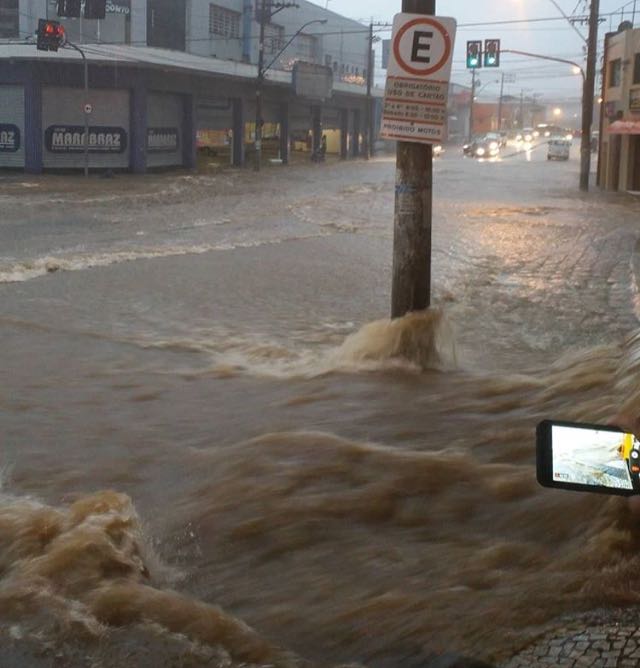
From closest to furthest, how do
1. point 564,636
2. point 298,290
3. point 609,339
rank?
point 564,636 → point 609,339 → point 298,290

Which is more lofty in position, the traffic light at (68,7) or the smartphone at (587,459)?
the traffic light at (68,7)

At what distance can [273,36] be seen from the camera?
67.1 metres

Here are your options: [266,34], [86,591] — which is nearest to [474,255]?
[86,591]

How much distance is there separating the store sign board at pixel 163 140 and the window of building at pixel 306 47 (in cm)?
2659

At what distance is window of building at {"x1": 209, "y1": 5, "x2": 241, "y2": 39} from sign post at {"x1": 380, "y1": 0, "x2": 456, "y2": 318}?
55.8 metres

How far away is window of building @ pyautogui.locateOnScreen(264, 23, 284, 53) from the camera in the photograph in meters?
67.6

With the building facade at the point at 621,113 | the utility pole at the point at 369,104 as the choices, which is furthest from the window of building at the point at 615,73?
the utility pole at the point at 369,104

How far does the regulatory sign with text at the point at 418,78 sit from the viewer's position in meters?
8.46

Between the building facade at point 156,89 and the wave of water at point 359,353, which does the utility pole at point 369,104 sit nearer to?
the building facade at point 156,89

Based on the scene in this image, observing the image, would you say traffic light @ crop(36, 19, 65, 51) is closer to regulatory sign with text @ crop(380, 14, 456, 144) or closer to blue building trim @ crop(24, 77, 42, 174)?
blue building trim @ crop(24, 77, 42, 174)

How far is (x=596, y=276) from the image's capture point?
1516 cm

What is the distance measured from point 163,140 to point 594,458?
4849 cm

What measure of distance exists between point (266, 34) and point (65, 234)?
4954 centimetres

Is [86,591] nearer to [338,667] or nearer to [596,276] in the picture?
[338,667]
